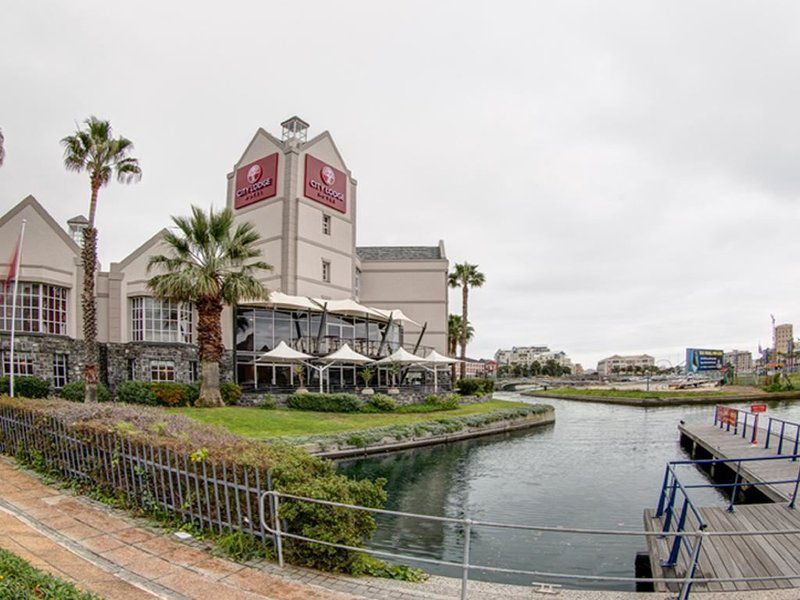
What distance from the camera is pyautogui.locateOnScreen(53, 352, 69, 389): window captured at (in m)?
26.4

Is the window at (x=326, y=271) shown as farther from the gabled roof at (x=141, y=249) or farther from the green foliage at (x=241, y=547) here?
the green foliage at (x=241, y=547)

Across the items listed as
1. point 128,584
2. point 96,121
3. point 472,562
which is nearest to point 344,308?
point 96,121

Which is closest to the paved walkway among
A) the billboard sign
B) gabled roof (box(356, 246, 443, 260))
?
gabled roof (box(356, 246, 443, 260))

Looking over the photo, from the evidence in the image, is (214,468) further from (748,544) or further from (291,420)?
(291,420)

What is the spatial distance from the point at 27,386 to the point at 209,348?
328 inches

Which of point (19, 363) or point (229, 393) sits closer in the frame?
point (19, 363)

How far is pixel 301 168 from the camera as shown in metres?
37.5

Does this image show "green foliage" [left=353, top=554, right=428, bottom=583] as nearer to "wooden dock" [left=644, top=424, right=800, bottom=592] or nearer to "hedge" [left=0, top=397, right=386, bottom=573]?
"hedge" [left=0, top=397, right=386, bottom=573]

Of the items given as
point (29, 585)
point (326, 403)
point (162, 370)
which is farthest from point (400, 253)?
point (29, 585)

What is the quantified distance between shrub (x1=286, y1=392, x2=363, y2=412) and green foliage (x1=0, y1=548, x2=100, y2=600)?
22.5 meters

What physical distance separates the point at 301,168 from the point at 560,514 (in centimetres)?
3105

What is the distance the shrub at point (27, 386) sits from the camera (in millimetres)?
23500

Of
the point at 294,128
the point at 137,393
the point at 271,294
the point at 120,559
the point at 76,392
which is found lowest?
the point at 137,393

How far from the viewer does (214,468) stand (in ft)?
22.3
